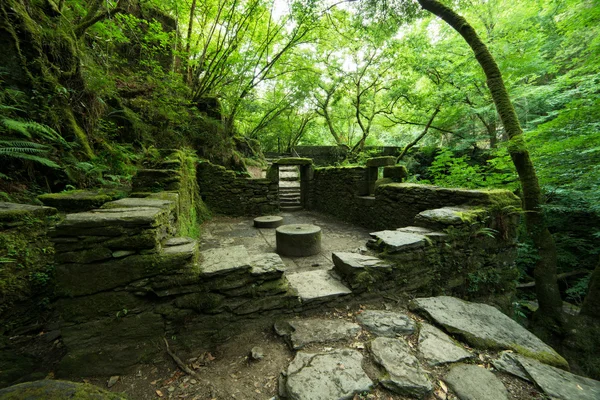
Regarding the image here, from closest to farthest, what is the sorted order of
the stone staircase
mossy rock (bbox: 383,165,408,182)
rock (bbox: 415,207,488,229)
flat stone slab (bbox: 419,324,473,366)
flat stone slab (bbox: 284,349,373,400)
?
flat stone slab (bbox: 284,349,373,400) → flat stone slab (bbox: 419,324,473,366) → rock (bbox: 415,207,488,229) → mossy rock (bbox: 383,165,408,182) → the stone staircase

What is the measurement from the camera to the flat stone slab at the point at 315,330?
1.91 meters

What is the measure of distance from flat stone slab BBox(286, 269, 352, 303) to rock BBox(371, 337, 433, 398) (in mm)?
610

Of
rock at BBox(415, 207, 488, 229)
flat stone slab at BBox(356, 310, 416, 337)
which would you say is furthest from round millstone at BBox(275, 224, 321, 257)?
flat stone slab at BBox(356, 310, 416, 337)

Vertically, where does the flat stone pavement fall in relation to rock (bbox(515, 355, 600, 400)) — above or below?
below

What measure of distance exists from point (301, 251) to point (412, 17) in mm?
5799

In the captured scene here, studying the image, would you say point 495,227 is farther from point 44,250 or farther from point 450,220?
point 44,250

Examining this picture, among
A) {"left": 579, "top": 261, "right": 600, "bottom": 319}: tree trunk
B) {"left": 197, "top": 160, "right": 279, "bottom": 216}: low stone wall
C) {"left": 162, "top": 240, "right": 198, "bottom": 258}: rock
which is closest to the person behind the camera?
{"left": 162, "top": 240, "right": 198, "bottom": 258}: rock

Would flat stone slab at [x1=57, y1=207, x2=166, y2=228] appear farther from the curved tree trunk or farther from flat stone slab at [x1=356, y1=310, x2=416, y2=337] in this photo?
the curved tree trunk

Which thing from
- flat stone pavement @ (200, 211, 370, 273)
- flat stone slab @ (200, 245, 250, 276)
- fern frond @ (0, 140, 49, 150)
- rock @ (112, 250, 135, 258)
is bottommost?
flat stone pavement @ (200, 211, 370, 273)

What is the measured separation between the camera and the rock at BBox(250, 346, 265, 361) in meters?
1.81

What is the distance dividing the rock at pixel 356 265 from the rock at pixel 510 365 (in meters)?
1.12

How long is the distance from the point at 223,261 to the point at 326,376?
1293 mm

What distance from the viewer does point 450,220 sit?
10.4 ft

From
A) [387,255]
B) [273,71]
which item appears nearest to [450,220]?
[387,255]
